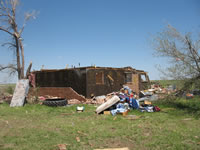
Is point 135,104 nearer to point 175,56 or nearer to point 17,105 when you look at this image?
point 175,56

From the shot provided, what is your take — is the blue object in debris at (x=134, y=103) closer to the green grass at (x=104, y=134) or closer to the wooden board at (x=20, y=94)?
the green grass at (x=104, y=134)

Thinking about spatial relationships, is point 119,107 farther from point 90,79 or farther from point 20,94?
point 20,94

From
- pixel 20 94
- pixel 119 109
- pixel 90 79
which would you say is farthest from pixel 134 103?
pixel 20 94

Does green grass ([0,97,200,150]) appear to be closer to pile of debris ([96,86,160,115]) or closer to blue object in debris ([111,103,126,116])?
blue object in debris ([111,103,126,116])

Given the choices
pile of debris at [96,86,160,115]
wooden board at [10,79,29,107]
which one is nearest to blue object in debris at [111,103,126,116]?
pile of debris at [96,86,160,115]

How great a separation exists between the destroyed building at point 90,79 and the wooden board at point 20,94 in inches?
111

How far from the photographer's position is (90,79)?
14.3 m

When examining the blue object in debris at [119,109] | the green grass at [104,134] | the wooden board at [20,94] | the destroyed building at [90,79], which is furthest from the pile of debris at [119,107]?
the wooden board at [20,94]

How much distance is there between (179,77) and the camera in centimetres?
942

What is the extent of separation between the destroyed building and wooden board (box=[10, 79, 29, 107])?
2.81m

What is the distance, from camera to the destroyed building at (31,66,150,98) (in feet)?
47.2

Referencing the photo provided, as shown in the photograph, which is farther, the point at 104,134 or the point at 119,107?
the point at 119,107

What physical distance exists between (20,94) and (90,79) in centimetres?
517

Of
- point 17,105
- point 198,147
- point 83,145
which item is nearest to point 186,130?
point 198,147
